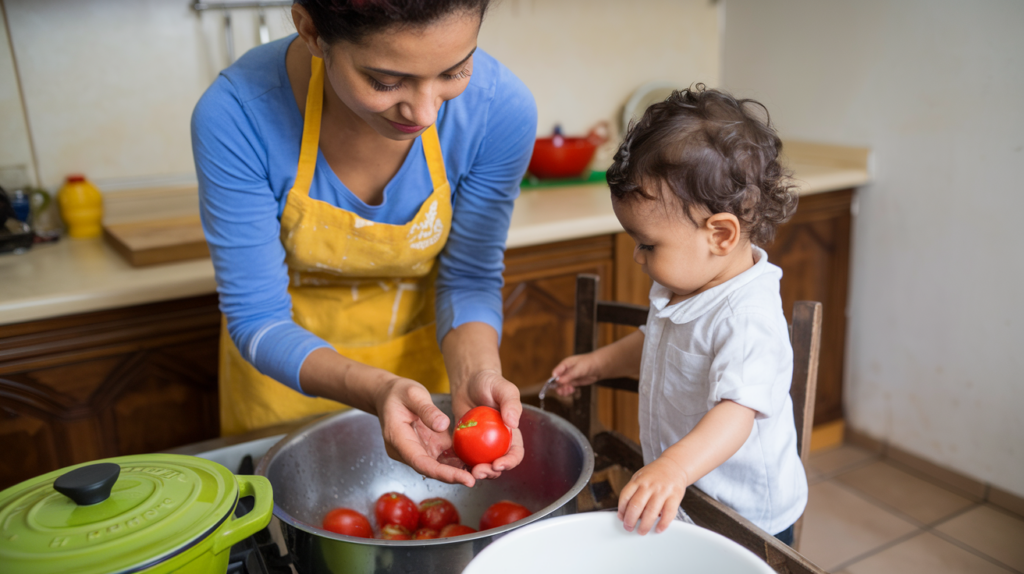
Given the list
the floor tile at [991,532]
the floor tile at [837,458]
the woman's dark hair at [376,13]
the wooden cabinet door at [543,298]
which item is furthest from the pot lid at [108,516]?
the floor tile at [837,458]

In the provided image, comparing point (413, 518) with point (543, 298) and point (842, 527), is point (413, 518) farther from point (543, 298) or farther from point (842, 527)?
point (842, 527)

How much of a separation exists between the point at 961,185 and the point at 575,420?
5.03 feet

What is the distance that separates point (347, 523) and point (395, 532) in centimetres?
5

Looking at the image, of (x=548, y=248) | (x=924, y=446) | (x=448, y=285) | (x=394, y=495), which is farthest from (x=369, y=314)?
(x=924, y=446)

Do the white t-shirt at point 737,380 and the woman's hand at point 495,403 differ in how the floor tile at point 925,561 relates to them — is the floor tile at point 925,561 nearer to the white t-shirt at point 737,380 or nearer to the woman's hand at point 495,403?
the white t-shirt at point 737,380

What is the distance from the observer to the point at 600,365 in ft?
3.38

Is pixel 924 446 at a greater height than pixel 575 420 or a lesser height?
lesser

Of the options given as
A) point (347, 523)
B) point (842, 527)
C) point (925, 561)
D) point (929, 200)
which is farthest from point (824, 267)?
point (347, 523)

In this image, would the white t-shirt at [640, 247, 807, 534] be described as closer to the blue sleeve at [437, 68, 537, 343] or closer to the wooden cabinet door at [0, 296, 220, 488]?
the blue sleeve at [437, 68, 537, 343]

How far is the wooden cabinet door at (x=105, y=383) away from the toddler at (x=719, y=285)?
1.02 meters

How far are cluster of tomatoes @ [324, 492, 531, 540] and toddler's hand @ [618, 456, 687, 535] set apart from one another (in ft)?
0.56

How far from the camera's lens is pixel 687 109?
847 mm

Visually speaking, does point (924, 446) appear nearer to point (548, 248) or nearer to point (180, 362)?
point (548, 248)

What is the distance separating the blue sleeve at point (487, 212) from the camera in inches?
39.2
